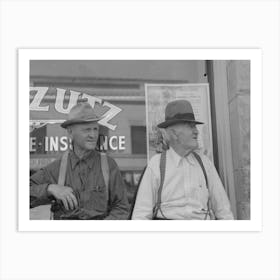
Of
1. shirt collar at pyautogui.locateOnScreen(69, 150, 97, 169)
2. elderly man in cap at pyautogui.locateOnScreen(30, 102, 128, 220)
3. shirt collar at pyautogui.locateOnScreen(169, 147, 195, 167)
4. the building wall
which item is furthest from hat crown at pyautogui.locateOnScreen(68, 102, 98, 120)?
the building wall

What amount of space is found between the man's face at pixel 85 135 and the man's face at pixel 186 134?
0.51 meters

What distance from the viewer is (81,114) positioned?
4156 mm

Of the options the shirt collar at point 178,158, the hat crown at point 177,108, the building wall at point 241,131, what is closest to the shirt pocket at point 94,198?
the shirt collar at point 178,158

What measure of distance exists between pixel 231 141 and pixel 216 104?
0.86ft

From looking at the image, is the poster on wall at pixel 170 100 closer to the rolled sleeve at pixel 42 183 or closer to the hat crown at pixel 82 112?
the hat crown at pixel 82 112

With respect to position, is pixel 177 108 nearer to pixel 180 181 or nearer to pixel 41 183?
pixel 180 181

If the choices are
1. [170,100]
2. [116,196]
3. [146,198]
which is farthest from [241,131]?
[116,196]

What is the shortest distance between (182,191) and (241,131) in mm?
547

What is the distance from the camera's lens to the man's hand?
409 centimetres

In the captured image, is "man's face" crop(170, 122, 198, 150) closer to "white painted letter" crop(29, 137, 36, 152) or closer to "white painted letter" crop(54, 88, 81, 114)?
"white painted letter" crop(54, 88, 81, 114)

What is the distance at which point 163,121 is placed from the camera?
4.17 m
